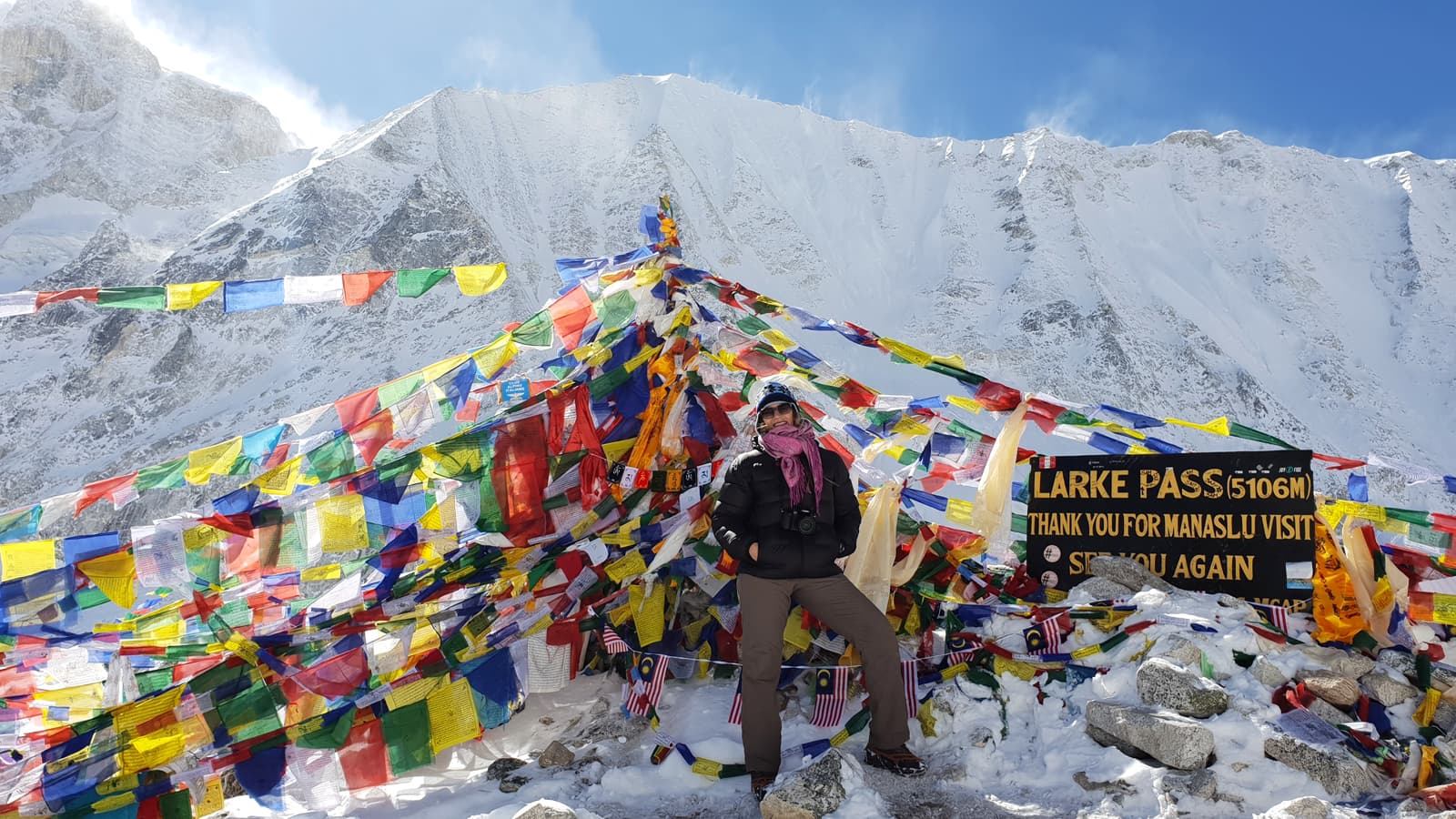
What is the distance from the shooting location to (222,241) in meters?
60.7

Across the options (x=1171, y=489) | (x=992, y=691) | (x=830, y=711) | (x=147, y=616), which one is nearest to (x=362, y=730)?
(x=147, y=616)

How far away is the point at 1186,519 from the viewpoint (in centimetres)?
490

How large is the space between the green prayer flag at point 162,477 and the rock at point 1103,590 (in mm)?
5216

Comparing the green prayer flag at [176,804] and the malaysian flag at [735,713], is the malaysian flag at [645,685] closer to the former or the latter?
the malaysian flag at [735,713]

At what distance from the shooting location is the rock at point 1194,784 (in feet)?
10.4

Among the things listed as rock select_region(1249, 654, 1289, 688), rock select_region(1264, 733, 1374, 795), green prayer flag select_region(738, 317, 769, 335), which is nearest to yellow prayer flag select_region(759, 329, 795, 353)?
green prayer flag select_region(738, 317, 769, 335)

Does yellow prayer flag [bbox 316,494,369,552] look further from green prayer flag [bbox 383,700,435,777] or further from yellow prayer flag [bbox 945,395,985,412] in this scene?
yellow prayer flag [bbox 945,395,985,412]

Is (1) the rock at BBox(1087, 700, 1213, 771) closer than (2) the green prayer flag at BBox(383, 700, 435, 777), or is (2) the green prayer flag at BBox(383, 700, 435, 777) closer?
(1) the rock at BBox(1087, 700, 1213, 771)

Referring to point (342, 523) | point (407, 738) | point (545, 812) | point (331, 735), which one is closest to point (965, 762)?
point (545, 812)

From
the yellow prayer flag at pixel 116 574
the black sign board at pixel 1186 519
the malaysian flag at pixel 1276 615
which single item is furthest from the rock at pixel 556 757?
the malaysian flag at pixel 1276 615

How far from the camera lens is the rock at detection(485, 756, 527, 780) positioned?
4.05 meters

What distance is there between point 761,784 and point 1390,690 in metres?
2.89

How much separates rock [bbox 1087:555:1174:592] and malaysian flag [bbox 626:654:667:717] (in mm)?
2627

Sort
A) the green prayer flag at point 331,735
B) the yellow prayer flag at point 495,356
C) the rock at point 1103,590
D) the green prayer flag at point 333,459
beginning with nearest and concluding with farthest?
the green prayer flag at point 331,735
the rock at point 1103,590
the green prayer flag at point 333,459
the yellow prayer flag at point 495,356
